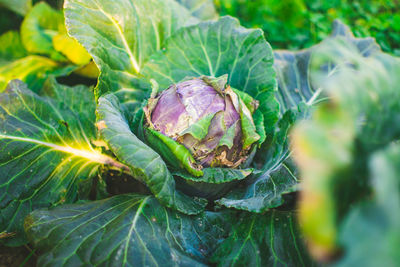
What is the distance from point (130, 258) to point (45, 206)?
741mm

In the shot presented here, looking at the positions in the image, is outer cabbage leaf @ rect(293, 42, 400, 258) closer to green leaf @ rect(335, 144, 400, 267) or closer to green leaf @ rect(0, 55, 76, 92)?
green leaf @ rect(335, 144, 400, 267)

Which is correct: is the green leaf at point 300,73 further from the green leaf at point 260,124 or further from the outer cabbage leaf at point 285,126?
the green leaf at point 260,124

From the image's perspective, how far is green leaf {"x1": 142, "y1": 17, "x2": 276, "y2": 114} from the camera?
1.98m

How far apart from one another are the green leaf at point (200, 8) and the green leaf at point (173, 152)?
1.45 m

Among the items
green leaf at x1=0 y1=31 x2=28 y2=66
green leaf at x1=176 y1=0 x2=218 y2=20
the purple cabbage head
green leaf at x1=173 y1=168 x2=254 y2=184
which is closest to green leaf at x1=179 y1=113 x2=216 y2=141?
the purple cabbage head

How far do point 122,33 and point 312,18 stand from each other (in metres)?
2.29

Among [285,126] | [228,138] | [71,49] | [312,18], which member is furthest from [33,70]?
[312,18]

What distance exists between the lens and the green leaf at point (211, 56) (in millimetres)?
1982

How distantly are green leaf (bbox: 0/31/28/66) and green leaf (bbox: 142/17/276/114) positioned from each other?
5.52 feet

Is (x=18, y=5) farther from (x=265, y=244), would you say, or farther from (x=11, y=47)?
(x=265, y=244)

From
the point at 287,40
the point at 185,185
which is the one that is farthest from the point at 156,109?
the point at 287,40

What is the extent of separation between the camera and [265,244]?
4.98ft

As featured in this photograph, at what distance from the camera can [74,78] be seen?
111 inches

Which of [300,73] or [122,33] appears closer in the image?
[122,33]
